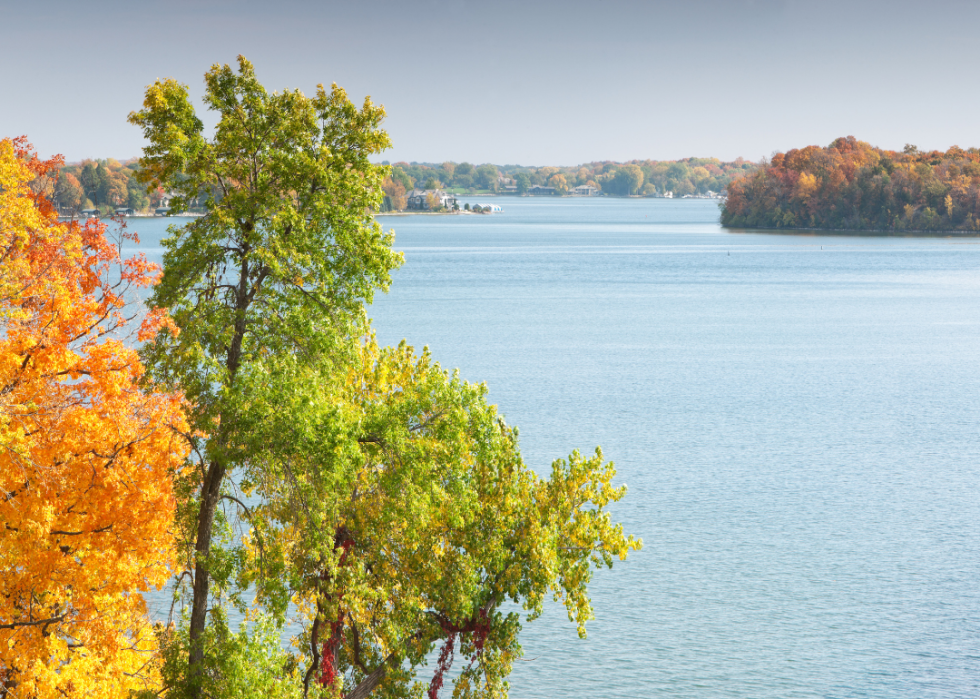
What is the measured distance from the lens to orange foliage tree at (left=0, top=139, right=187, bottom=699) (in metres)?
16.3

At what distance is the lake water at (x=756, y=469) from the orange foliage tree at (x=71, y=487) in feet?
46.3

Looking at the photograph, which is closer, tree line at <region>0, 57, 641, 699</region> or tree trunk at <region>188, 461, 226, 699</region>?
tree line at <region>0, 57, 641, 699</region>

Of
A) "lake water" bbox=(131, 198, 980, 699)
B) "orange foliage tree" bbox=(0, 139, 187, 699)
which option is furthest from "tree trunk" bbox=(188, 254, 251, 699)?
"lake water" bbox=(131, 198, 980, 699)

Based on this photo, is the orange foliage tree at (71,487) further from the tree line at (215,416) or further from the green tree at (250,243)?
the green tree at (250,243)

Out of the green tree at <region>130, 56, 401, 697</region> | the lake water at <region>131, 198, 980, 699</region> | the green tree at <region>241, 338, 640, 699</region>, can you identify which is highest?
the green tree at <region>130, 56, 401, 697</region>

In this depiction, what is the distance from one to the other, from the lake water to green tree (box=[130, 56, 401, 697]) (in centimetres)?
1525

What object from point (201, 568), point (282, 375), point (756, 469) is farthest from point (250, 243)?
point (756, 469)

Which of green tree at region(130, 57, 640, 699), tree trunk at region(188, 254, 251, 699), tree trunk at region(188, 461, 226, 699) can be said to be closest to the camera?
green tree at region(130, 57, 640, 699)

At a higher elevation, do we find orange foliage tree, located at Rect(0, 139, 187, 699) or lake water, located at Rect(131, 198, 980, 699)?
orange foliage tree, located at Rect(0, 139, 187, 699)

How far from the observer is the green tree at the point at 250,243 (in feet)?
53.6

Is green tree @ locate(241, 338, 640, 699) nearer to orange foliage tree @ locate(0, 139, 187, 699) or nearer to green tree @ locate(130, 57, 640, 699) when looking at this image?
green tree @ locate(130, 57, 640, 699)

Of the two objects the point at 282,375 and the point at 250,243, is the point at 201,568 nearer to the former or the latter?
the point at 282,375

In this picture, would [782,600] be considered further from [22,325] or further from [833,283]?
[833,283]

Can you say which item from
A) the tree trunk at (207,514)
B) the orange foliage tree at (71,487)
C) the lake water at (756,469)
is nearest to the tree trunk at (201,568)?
the tree trunk at (207,514)
